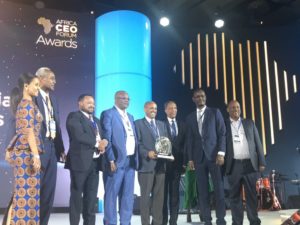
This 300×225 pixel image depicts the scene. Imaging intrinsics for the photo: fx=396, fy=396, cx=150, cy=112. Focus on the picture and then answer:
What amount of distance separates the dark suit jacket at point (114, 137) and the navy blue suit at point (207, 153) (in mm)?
701

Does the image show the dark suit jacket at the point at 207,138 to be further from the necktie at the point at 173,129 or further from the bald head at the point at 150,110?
the bald head at the point at 150,110

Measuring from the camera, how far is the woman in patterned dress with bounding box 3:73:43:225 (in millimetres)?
2941

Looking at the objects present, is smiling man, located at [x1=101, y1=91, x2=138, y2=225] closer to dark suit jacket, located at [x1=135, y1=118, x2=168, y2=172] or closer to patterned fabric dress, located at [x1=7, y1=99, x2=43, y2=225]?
dark suit jacket, located at [x1=135, y1=118, x2=168, y2=172]

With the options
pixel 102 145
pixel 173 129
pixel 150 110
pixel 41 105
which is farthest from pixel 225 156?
pixel 41 105

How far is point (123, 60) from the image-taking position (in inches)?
271

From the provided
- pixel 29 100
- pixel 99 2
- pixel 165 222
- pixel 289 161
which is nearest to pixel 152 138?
pixel 165 222

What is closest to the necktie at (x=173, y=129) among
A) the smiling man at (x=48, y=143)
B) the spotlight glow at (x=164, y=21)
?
the smiling man at (x=48, y=143)

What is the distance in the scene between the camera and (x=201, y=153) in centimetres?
437

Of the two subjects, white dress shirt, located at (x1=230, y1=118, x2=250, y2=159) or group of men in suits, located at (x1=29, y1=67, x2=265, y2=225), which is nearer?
group of men in suits, located at (x1=29, y1=67, x2=265, y2=225)

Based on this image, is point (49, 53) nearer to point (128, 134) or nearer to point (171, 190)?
point (128, 134)

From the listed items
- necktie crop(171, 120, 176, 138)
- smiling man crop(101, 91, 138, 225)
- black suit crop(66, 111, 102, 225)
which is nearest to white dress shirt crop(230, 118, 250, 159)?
necktie crop(171, 120, 176, 138)

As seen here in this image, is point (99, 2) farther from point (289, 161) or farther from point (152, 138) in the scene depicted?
point (289, 161)

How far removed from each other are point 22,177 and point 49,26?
4.51m

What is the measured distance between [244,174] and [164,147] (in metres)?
0.94
